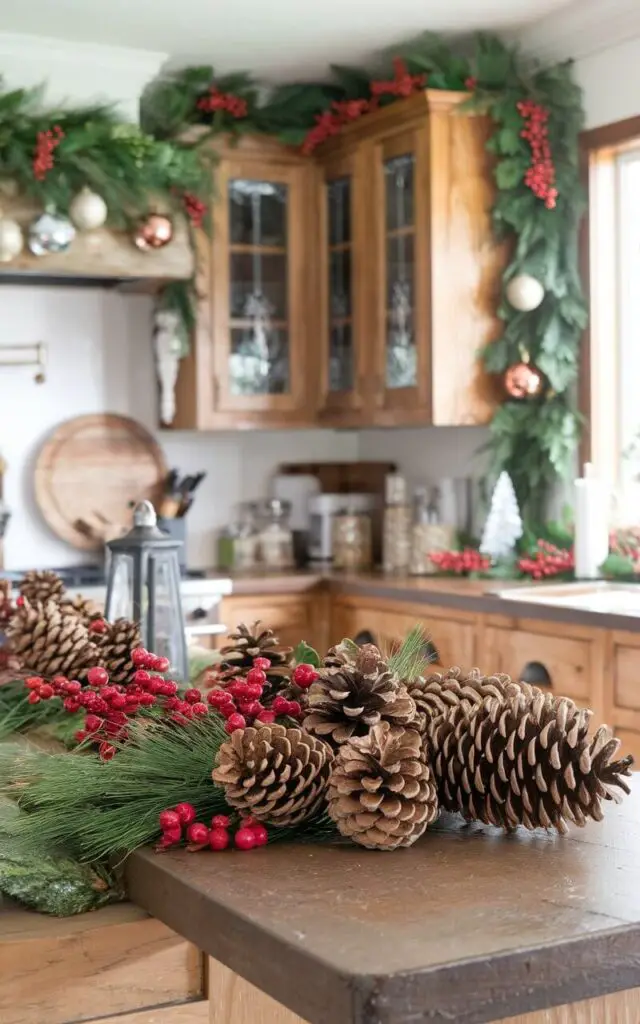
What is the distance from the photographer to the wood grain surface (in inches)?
48.6

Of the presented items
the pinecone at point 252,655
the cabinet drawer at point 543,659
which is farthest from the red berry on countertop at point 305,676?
the cabinet drawer at point 543,659

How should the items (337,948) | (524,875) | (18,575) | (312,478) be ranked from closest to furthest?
(337,948), (524,875), (18,575), (312,478)

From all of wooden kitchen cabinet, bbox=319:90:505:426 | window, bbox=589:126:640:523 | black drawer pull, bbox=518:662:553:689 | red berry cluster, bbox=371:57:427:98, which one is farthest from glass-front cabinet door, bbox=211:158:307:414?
black drawer pull, bbox=518:662:553:689

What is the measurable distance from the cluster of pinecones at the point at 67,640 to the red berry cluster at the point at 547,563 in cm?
241

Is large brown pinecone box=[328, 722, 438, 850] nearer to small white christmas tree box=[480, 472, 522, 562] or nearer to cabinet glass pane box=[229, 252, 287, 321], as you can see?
small white christmas tree box=[480, 472, 522, 562]

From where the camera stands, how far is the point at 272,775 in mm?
1234

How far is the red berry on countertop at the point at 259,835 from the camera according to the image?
125 centimetres

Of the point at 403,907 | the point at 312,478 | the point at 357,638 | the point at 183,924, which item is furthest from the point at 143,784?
the point at 312,478

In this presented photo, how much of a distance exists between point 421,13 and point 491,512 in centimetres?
154

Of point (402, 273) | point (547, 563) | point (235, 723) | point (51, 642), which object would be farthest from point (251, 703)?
point (402, 273)

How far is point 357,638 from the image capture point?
460cm

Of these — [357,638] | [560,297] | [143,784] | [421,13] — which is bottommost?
[357,638]

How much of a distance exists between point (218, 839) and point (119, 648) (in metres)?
0.66

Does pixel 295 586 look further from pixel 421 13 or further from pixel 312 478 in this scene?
pixel 421 13
